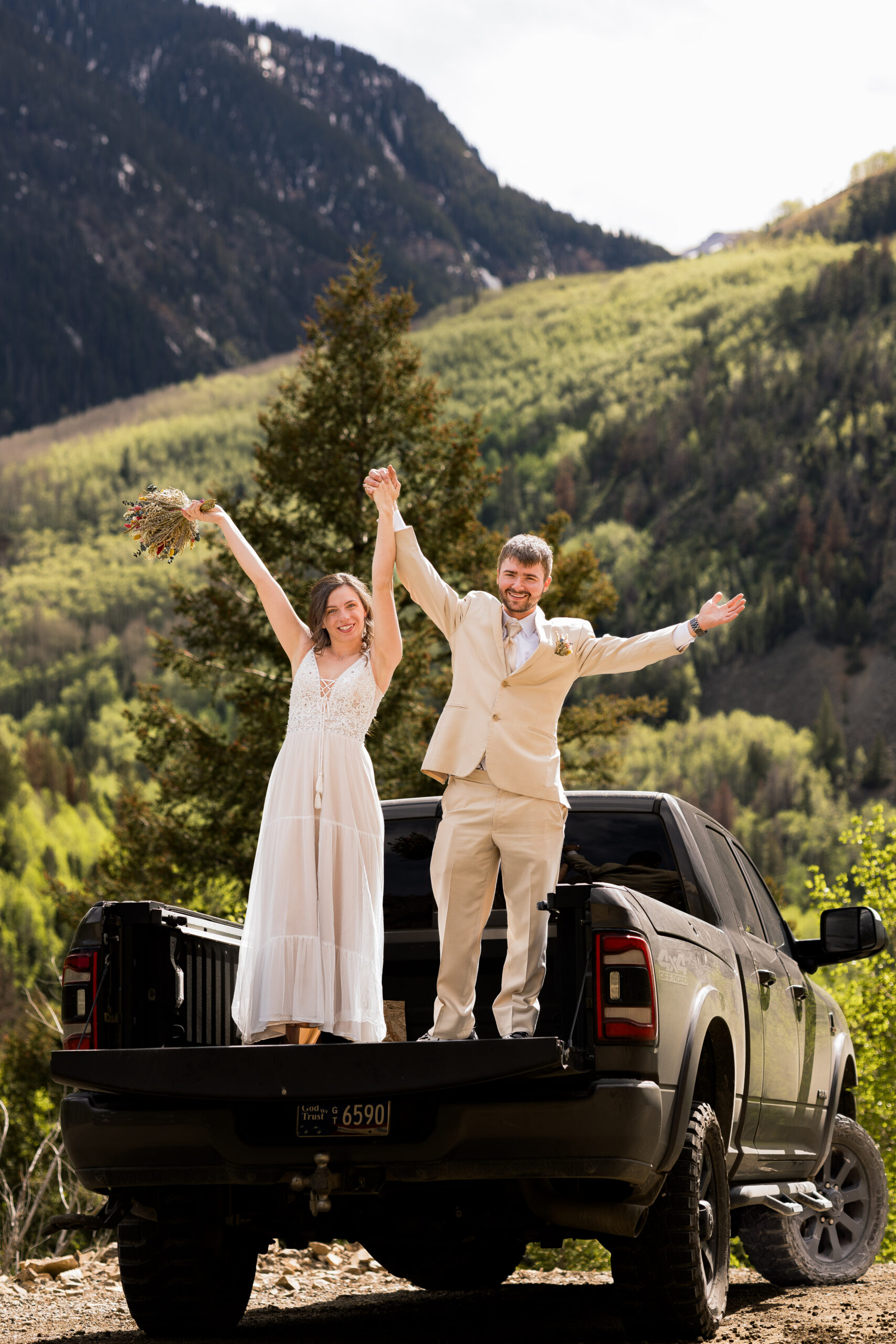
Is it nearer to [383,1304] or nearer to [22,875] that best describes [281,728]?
[383,1304]

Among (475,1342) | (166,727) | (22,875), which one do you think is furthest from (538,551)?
(22,875)

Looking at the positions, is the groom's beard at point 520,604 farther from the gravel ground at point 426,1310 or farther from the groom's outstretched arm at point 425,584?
the gravel ground at point 426,1310

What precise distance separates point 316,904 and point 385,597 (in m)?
1.20

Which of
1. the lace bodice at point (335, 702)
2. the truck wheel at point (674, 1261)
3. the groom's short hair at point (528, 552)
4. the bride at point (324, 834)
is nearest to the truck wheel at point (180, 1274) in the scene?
the bride at point (324, 834)

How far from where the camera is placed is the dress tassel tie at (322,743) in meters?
5.61

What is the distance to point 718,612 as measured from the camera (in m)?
5.92

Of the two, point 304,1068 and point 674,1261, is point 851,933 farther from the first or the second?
point 304,1068

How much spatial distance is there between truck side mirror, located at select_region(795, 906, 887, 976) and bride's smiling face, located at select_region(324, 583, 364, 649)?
2.76 metres

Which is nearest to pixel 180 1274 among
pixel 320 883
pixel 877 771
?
pixel 320 883

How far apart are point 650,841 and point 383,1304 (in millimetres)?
3014

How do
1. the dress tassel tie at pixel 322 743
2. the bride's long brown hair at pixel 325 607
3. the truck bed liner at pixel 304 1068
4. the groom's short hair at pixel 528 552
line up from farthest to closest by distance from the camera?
the bride's long brown hair at pixel 325 607 < the dress tassel tie at pixel 322 743 < the groom's short hair at pixel 528 552 < the truck bed liner at pixel 304 1068

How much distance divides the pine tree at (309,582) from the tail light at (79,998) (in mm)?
17254

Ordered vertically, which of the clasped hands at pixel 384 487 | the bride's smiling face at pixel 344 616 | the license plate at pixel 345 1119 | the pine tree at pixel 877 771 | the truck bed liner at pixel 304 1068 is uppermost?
the clasped hands at pixel 384 487

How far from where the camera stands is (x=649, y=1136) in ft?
15.1
